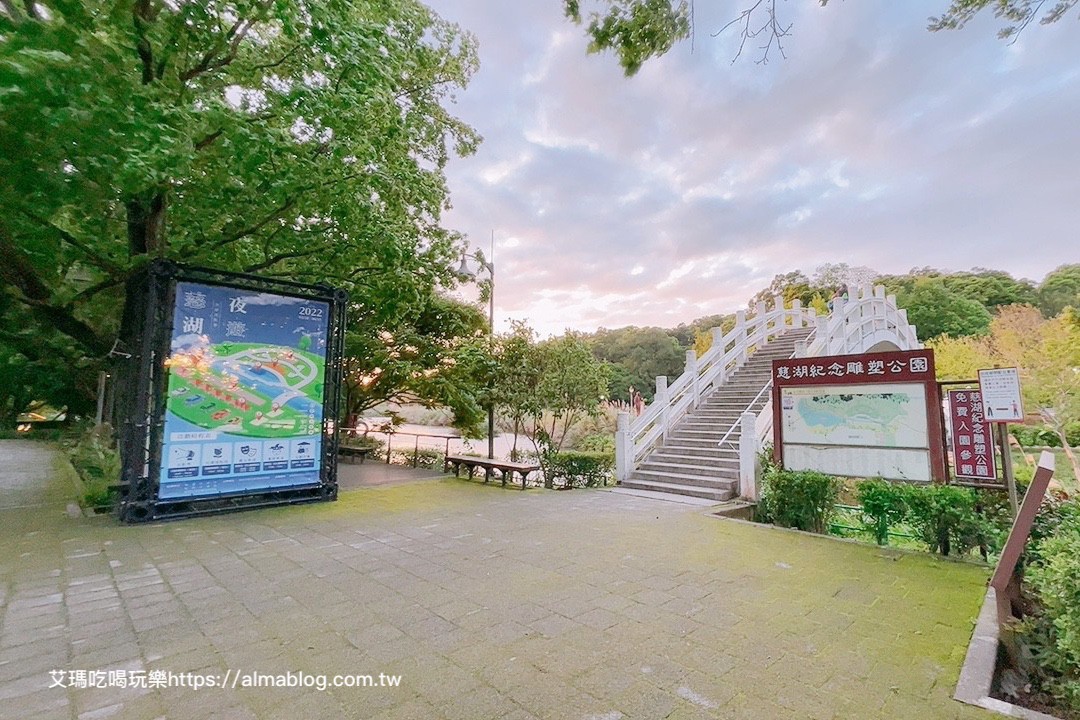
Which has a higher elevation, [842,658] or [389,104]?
[389,104]

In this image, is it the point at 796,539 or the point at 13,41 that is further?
the point at 796,539

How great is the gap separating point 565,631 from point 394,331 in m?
10.5

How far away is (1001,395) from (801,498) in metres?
2.48

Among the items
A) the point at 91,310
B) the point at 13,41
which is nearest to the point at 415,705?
the point at 13,41

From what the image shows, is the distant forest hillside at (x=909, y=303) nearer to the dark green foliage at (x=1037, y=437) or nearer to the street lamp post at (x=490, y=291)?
the dark green foliage at (x=1037, y=437)

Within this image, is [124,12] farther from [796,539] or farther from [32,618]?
[796,539]

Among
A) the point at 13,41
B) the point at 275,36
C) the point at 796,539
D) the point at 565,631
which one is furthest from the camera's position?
the point at 275,36

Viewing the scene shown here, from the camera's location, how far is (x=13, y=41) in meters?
4.71

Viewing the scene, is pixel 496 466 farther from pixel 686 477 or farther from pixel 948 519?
pixel 948 519

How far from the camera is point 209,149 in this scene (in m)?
6.64

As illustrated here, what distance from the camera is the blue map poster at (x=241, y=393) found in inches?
260

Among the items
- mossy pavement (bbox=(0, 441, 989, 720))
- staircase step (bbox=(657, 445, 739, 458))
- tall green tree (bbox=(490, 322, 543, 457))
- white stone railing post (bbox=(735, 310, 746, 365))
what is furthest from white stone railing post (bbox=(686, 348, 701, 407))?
mossy pavement (bbox=(0, 441, 989, 720))

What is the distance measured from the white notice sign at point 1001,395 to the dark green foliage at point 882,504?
1.15 metres

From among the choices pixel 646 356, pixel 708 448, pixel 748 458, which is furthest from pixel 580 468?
pixel 646 356
